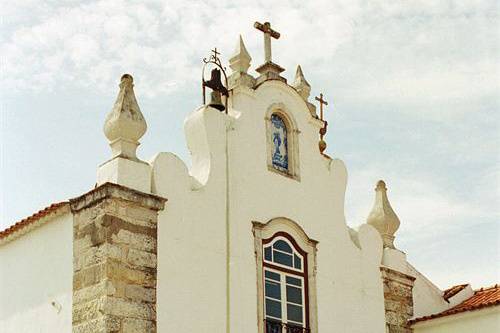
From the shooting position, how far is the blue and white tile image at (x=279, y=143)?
14453 millimetres

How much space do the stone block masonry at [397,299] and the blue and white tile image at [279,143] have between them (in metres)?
2.43

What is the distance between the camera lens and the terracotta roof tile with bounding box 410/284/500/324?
48.2 feet

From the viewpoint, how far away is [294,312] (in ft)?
44.8

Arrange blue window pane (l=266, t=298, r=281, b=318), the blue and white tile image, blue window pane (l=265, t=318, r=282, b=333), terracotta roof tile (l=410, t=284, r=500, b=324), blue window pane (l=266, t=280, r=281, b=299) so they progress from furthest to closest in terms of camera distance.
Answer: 1. terracotta roof tile (l=410, t=284, r=500, b=324)
2. the blue and white tile image
3. blue window pane (l=266, t=280, r=281, b=299)
4. blue window pane (l=266, t=298, r=281, b=318)
5. blue window pane (l=265, t=318, r=282, b=333)

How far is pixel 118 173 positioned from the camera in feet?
39.4

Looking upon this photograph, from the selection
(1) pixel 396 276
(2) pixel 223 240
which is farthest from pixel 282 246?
(1) pixel 396 276

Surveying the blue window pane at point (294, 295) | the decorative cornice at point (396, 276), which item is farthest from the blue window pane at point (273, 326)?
the decorative cornice at point (396, 276)

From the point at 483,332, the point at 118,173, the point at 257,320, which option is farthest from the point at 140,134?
the point at 483,332

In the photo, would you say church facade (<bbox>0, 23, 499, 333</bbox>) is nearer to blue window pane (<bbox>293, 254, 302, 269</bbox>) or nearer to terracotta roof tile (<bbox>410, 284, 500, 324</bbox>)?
blue window pane (<bbox>293, 254, 302, 269</bbox>)

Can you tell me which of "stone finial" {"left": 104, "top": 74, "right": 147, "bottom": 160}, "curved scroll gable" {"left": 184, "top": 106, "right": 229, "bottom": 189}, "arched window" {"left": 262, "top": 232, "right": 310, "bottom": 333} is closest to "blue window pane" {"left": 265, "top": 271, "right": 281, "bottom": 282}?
"arched window" {"left": 262, "top": 232, "right": 310, "bottom": 333}

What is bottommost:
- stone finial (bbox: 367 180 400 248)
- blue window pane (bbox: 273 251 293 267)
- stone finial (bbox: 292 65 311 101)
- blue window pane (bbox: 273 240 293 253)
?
blue window pane (bbox: 273 251 293 267)

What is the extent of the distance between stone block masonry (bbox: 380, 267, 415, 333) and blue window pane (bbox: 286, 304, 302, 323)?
6.86ft

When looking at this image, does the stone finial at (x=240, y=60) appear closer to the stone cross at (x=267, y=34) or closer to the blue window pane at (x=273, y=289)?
the stone cross at (x=267, y=34)

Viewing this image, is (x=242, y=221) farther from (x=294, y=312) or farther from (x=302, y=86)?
(x=302, y=86)
